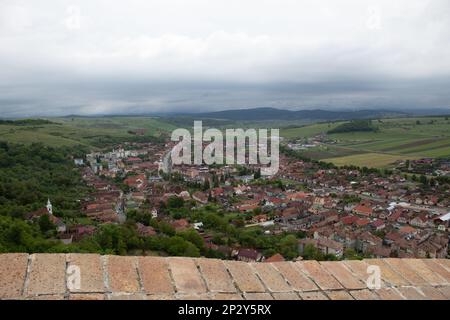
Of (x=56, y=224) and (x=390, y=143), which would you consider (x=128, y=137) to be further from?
(x=56, y=224)

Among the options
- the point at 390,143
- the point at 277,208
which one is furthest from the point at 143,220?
the point at 390,143

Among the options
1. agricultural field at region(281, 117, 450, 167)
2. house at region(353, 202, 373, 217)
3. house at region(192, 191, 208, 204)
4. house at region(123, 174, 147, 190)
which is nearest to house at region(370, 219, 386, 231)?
house at region(353, 202, 373, 217)

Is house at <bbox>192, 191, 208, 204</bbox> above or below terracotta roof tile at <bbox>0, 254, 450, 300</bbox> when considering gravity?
below

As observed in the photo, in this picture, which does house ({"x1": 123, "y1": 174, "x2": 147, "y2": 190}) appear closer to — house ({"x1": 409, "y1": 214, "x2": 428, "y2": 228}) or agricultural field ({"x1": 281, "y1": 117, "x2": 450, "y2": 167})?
house ({"x1": 409, "y1": 214, "x2": 428, "y2": 228})

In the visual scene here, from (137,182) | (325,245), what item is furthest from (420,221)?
(137,182)

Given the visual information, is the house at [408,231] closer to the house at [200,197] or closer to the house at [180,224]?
the house at [180,224]

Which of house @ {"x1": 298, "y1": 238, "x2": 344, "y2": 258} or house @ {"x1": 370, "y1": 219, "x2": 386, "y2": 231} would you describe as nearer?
house @ {"x1": 298, "y1": 238, "x2": 344, "y2": 258}
